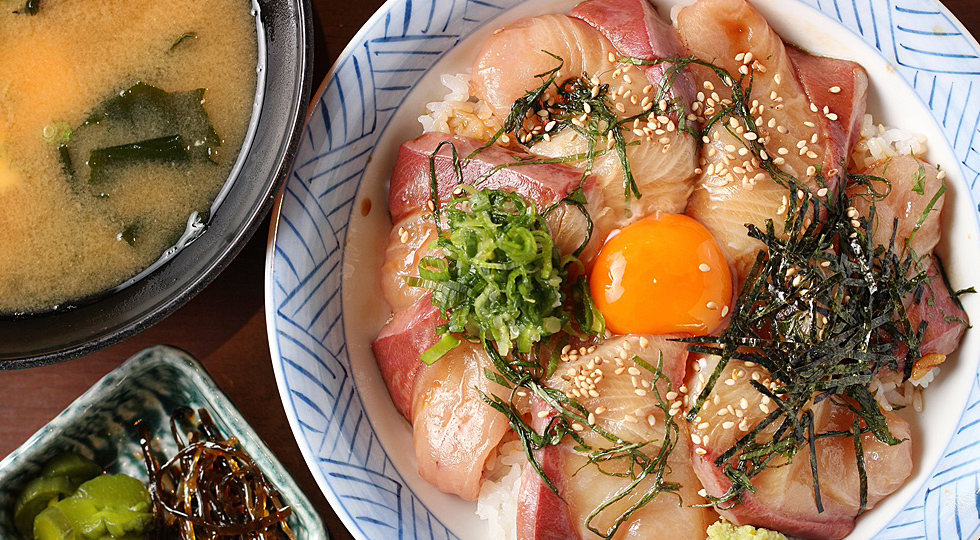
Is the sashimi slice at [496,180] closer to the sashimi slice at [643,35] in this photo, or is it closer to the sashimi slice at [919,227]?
the sashimi slice at [643,35]

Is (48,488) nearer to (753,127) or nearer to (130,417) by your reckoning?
(130,417)

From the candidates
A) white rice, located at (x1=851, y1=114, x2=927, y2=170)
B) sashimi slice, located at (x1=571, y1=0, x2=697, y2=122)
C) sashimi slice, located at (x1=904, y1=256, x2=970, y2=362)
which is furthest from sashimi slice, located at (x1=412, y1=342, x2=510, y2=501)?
white rice, located at (x1=851, y1=114, x2=927, y2=170)

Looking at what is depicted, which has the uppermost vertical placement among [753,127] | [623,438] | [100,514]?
[753,127]

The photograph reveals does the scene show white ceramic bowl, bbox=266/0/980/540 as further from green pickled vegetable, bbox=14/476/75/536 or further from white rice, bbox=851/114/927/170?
green pickled vegetable, bbox=14/476/75/536

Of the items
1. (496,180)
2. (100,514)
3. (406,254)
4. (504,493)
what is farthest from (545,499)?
(100,514)

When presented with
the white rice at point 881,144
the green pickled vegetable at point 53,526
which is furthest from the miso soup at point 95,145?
the white rice at point 881,144

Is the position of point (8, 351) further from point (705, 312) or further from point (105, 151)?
point (705, 312)

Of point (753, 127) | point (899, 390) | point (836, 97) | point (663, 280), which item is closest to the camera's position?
point (663, 280)
